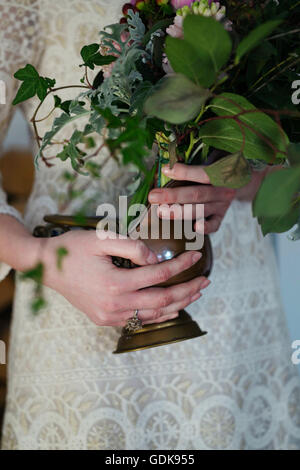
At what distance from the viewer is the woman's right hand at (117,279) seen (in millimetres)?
517

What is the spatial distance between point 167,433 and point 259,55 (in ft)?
1.87

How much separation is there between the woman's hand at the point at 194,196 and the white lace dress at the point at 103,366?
16cm

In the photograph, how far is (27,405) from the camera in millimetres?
697

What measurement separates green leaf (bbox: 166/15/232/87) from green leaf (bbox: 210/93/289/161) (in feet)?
0.10

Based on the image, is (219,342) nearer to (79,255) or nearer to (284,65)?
(79,255)

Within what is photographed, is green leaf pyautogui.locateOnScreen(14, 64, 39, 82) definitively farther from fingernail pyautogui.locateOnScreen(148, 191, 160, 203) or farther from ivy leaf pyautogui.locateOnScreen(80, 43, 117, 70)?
fingernail pyautogui.locateOnScreen(148, 191, 160, 203)

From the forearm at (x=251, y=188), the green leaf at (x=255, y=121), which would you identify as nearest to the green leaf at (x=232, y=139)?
the green leaf at (x=255, y=121)

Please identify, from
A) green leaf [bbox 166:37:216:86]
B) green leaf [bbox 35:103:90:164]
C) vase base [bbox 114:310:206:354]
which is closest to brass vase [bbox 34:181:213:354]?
vase base [bbox 114:310:206:354]

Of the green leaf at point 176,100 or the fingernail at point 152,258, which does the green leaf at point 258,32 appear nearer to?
the green leaf at point 176,100

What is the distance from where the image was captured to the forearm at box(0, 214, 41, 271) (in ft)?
2.03
